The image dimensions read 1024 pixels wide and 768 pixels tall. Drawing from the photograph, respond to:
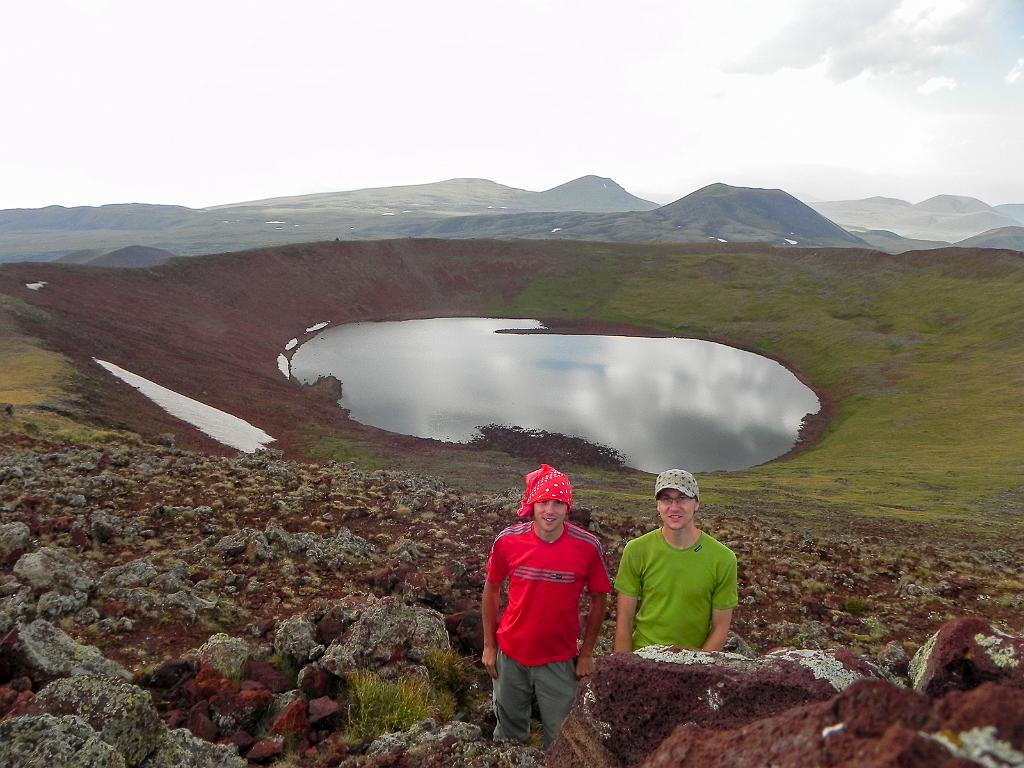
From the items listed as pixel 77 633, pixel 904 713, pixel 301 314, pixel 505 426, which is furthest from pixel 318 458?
pixel 301 314

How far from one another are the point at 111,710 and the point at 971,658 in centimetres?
607

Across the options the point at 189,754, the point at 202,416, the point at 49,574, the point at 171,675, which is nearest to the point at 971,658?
the point at 189,754

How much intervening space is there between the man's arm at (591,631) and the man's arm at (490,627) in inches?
34.8

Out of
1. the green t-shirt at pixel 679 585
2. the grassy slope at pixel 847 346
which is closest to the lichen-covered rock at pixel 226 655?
the green t-shirt at pixel 679 585

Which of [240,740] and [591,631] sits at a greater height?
[591,631]

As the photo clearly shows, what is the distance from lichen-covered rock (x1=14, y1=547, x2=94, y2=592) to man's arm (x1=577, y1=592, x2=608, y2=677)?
703 cm

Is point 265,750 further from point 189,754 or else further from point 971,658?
point 971,658

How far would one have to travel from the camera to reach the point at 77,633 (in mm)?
7531

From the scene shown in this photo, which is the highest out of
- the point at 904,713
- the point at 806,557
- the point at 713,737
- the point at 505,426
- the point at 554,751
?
the point at 904,713

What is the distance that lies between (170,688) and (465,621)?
3.57 meters

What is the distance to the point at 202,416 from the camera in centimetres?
3528

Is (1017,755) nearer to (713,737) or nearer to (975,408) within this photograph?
(713,737)

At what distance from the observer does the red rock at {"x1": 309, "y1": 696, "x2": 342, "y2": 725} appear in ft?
19.4

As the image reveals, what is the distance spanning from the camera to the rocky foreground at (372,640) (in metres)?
3.60
